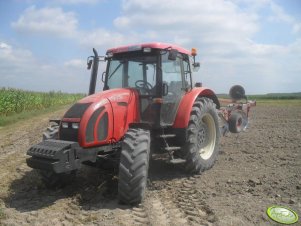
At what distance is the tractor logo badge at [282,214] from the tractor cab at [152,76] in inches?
91.6

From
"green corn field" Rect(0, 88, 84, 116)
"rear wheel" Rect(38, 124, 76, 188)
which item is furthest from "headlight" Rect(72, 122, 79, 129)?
"green corn field" Rect(0, 88, 84, 116)

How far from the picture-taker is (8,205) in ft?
16.3

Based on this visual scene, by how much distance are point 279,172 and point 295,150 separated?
6.99ft

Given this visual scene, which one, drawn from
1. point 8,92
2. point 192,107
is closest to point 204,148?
point 192,107

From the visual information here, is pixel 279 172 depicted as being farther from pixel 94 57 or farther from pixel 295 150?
pixel 94 57

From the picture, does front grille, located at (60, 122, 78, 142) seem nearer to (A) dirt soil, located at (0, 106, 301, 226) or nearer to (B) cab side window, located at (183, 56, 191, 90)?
(A) dirt soil, located at (0, 106, 301, 226)

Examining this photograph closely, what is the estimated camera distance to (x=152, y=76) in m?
6.22

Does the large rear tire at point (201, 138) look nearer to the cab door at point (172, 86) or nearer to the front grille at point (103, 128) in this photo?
the cab door at point (172, 86)

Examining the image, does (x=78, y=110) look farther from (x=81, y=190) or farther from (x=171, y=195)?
(x=171, y=195)

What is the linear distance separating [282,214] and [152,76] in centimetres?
306

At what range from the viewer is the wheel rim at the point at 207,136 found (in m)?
6.95

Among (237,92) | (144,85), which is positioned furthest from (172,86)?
(237,92)

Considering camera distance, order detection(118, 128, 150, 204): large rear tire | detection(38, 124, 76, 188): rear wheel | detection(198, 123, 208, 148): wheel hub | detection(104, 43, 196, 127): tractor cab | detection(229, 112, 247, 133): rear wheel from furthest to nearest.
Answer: detection(229, 112, 247, 133): rear wheel, detection(198, 123, 208, 148): wheel hub, detection(104, 43, 196, 127): tractor cab, detection(38, 124, 76, 188): rear wheel, detection(118, 128, 150, 204): large rear tire

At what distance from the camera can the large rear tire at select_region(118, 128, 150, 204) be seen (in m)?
4.80
